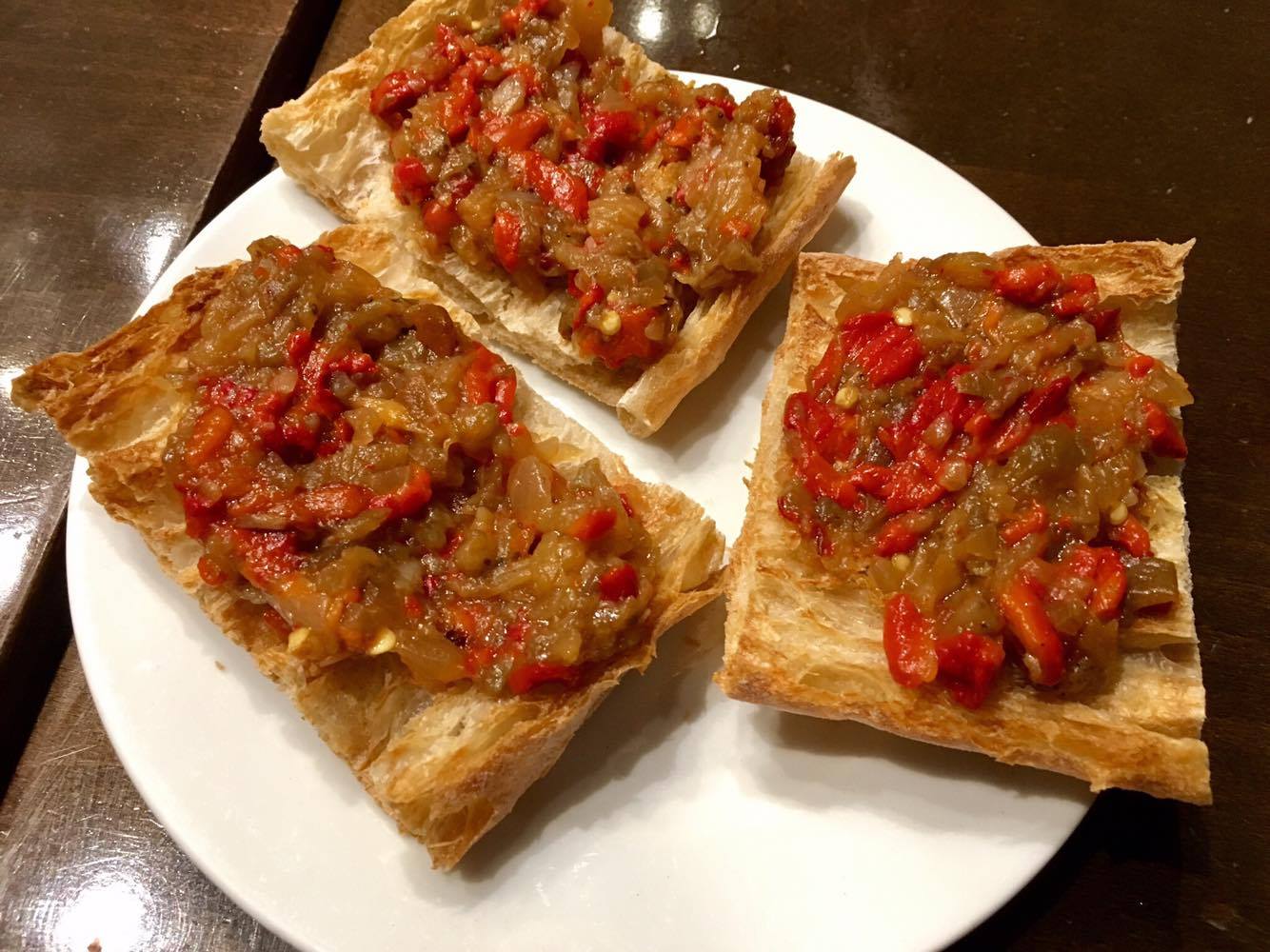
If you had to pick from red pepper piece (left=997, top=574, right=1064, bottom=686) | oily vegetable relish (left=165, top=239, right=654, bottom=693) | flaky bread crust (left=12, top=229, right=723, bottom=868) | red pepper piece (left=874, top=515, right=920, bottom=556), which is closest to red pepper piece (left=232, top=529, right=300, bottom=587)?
oily vegetable relish (left=165, top=239, right=654, bottom=693)

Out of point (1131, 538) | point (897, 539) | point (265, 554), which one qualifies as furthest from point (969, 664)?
point (265, 554)

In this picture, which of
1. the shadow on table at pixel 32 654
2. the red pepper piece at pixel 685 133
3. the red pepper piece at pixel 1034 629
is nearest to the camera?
the red pepper piece at pixel 1034 629

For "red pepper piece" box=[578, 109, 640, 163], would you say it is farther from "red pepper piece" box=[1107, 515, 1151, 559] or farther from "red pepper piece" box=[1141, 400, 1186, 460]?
"red pepper piece" box=[1107, 515, 1151, 559]

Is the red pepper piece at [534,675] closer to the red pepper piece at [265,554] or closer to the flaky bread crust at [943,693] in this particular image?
the flaky bread crust at [943,693]

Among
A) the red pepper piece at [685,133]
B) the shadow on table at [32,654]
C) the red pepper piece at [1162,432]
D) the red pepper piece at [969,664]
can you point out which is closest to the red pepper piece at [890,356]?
the red pepper piece at [1162,432]

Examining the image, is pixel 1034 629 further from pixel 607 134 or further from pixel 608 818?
pixel 607 134

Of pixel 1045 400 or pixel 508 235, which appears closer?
pixel 1045 400

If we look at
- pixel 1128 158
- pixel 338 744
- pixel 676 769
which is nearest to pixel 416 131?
pixel 338 744
